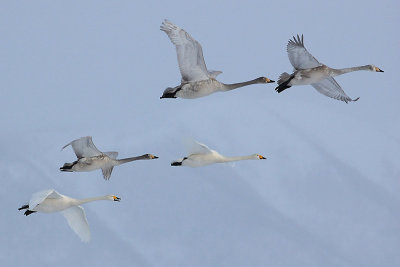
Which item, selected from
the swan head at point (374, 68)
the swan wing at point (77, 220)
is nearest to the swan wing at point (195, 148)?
the swan wing at point (77, 220)

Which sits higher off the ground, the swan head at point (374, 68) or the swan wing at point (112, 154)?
the swan head at point (374, 68)

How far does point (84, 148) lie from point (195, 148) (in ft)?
13.6

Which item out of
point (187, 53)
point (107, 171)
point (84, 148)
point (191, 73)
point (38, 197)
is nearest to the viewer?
point (38, 197)

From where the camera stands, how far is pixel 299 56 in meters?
39.9

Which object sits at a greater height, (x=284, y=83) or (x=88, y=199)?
(x=284, y=83)

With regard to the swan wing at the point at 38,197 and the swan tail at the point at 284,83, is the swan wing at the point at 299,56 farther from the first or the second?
the swan wing at the point at 38,197

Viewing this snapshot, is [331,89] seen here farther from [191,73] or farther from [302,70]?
[191,73]

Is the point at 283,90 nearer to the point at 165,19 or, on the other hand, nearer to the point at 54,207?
the point at 165,19

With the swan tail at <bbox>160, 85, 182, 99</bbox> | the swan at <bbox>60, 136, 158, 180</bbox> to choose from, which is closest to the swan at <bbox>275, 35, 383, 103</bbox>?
the swan tail at <bbox>160, 85, 182, 99</bbox>

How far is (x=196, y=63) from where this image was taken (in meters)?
40.1

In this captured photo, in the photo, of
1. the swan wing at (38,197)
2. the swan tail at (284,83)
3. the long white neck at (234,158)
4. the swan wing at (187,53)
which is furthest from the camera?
the long white neck at (234,158)

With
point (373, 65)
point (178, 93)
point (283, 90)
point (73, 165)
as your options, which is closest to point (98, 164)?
point (73, 165)

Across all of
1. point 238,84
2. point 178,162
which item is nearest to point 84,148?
point 178,162

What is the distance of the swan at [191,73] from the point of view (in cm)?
3959
